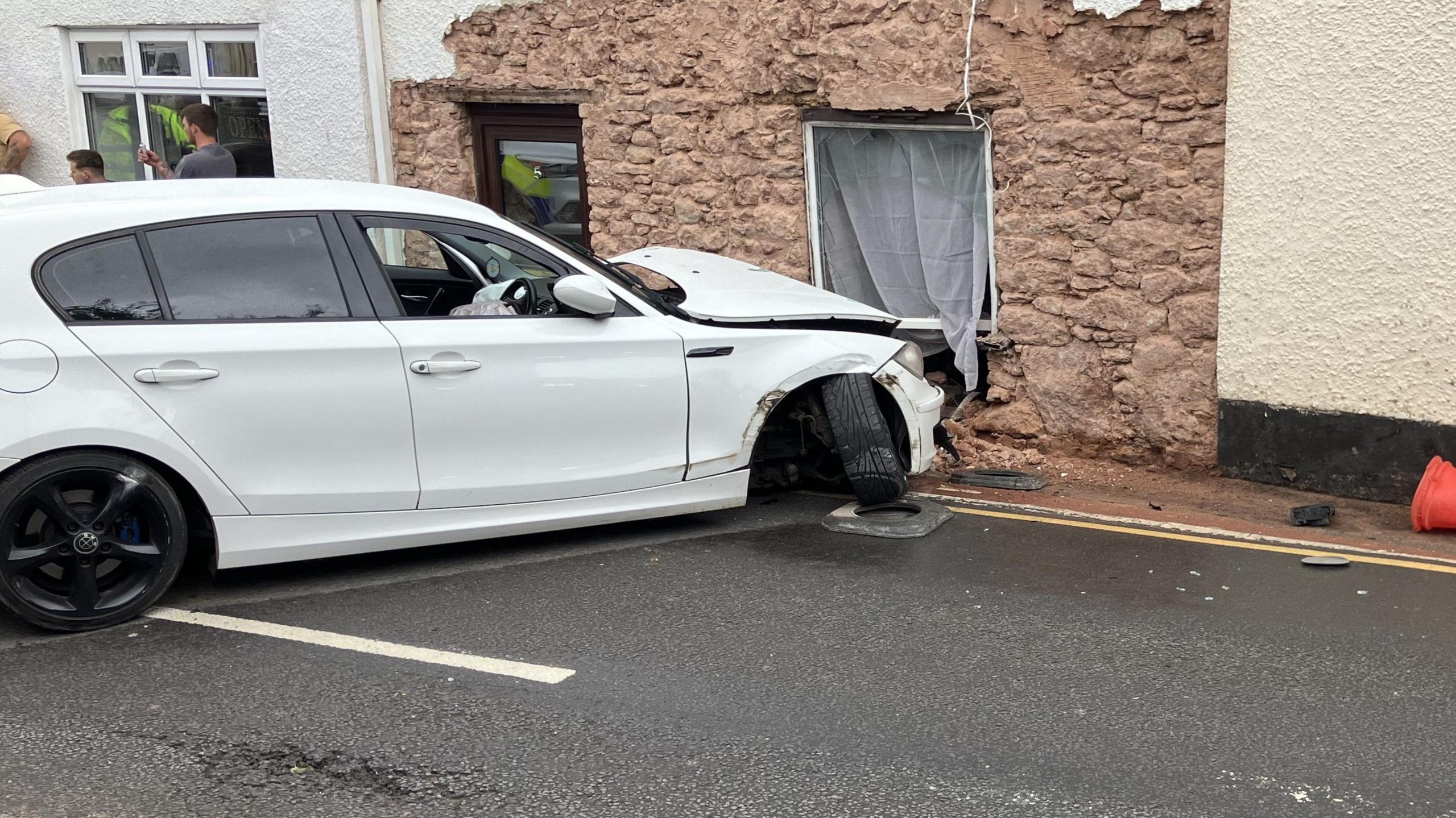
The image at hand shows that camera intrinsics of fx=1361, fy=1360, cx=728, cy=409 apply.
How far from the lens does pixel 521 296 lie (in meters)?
6.75

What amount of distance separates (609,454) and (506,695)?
1793mm

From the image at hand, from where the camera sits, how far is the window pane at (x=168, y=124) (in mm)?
12938

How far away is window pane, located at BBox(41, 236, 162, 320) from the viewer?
567cm

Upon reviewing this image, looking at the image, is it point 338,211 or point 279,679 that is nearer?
point 279,679

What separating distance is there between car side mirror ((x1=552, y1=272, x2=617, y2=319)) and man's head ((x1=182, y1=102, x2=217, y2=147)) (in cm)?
495

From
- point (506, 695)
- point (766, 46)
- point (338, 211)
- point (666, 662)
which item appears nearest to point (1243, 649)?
point (666, 662)

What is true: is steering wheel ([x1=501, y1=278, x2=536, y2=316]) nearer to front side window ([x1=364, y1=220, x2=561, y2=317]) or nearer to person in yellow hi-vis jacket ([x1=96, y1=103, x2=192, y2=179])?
front side window ([x1=364, y1=220, x2=561, y2=317])

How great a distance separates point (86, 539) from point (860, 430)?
3671 millimetres

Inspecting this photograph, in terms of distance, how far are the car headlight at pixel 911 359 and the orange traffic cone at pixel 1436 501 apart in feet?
8.52

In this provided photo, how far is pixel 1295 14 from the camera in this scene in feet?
23.9

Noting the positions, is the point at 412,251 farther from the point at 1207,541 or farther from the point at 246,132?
the point at 1207,541

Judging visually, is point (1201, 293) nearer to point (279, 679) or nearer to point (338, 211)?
point (338, 211)

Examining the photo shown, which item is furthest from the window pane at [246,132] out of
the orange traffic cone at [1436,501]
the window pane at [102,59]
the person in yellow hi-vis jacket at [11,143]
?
the orange traffic cone at [1436,501]

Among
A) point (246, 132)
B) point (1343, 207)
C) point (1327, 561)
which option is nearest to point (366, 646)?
point (1327, 561)
